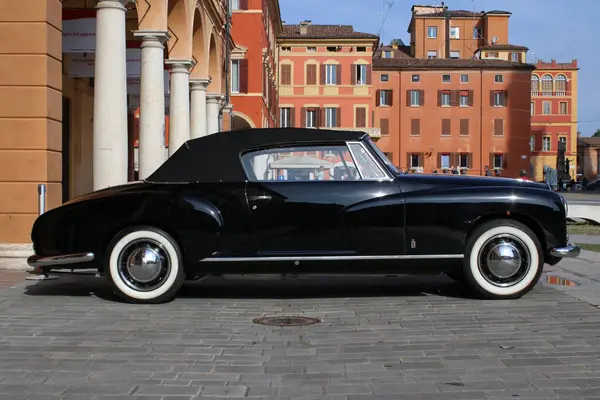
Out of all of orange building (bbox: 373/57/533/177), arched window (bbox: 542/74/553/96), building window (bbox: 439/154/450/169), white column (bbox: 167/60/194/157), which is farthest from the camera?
arched window (bbox: 542/74/553/96)

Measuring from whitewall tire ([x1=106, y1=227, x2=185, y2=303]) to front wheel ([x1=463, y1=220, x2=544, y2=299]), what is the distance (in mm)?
2629

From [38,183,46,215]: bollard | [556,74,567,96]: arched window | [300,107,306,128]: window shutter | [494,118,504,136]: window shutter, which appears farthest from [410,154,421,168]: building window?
[38,183,46,215]: bollard

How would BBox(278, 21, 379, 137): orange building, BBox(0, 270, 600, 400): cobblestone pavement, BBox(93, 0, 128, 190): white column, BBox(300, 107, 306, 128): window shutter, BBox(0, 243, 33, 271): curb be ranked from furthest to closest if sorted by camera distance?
BBox(278, 21, 379, 137): orange building → BBox(300, 107, 306, 128): window shutter → BBox(93, 0, 128, 190): white column → BBox(0, 243, 33, 271): curb → BBox(0, 270, 600, 400): cobblestone pavement

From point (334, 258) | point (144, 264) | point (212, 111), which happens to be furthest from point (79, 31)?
point (212, 111)

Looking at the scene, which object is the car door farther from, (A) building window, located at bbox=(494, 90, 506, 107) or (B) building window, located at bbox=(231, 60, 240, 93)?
(A) building window, located at bbox=(494, 90, 506, 107)

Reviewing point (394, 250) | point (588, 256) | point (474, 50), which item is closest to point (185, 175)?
point (394, 250)

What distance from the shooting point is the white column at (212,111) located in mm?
20361

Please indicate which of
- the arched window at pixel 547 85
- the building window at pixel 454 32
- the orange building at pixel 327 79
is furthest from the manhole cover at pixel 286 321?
the arched window at pixel 547 85

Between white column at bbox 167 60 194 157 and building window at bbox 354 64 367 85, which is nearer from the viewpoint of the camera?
white column at bbox 167 60 194 157

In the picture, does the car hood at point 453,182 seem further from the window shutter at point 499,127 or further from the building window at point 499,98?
the building window at point 499,98

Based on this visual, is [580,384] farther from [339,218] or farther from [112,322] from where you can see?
[112,322]

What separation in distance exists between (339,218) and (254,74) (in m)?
31.2

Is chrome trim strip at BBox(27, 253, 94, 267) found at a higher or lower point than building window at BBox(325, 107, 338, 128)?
lower

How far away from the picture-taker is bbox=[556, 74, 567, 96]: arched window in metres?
87.8
